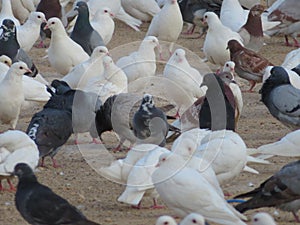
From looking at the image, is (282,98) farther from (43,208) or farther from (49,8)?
(49,8)

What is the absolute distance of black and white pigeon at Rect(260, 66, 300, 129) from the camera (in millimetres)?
10906

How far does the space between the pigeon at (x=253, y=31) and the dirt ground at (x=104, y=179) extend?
1.59 m

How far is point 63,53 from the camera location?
13.4 meters

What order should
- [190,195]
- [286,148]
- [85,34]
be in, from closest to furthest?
[190,195] → [286,148] → [85,34]

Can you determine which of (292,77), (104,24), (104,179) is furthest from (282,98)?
(104,24)

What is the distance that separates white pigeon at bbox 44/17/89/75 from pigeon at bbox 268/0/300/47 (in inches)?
143

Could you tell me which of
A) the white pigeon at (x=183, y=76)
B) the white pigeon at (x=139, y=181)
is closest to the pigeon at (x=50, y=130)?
the white pigeon at (x=139, y=181)

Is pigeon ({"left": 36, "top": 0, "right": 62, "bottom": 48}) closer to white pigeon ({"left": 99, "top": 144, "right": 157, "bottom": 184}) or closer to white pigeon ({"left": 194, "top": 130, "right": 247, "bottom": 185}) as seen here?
white pigeon ({"left": 99, "top": 144, "right": 157, "bottom": 184})

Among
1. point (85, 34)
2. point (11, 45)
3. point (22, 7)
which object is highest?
point (11, 45)

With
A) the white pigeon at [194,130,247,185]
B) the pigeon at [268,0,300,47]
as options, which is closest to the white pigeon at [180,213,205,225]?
the white pigeon at [194,130,247,185]

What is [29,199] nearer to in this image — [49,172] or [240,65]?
[49,172]

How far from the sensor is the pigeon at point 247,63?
1338cm

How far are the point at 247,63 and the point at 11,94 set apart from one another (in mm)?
3514

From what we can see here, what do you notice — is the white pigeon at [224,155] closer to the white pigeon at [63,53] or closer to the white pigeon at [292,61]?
the white pigeon at [292,61]
